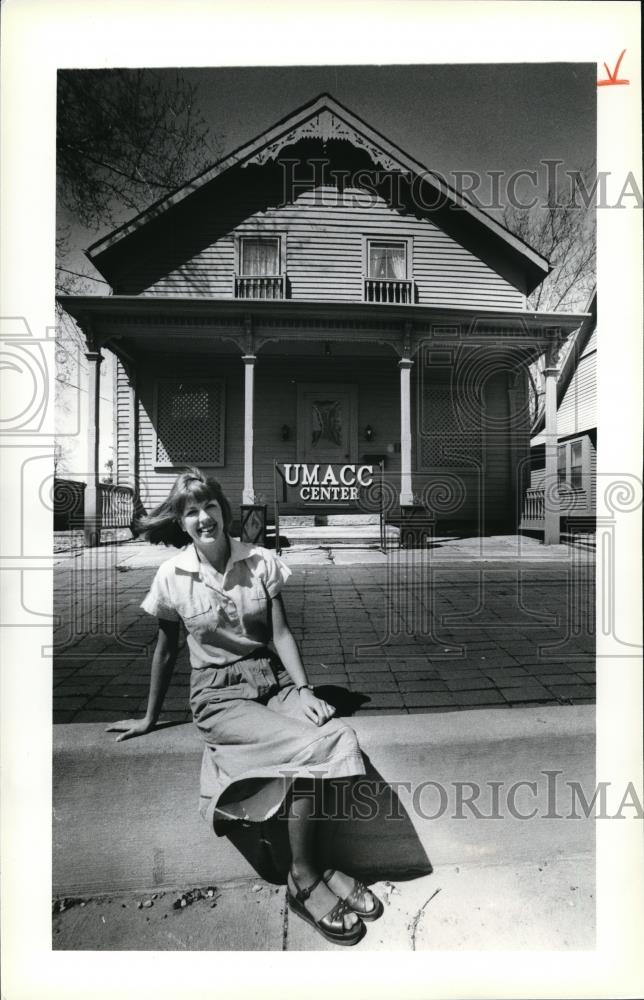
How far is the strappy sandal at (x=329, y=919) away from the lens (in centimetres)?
130

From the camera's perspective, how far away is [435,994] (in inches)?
55.9

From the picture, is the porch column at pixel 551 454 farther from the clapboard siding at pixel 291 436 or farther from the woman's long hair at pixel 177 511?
the woman's long hair at pixel 177 511

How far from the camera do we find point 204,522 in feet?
4.66

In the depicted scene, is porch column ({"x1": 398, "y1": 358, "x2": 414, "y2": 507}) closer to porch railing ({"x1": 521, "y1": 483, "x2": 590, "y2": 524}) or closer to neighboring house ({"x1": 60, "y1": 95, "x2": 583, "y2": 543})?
neighboring house ({"x1": 60, "y1": 95, "x2": 583, "y2": 543})

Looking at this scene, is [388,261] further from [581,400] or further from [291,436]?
[581,400]

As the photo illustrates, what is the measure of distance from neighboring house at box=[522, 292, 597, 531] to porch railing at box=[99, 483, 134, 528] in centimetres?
132

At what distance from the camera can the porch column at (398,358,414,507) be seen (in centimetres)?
162

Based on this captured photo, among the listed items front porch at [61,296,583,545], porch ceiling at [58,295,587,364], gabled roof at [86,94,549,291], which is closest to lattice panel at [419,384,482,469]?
front porch at [61,296,583,545]

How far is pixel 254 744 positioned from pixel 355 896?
1.73ft

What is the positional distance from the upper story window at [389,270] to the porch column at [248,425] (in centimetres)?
54

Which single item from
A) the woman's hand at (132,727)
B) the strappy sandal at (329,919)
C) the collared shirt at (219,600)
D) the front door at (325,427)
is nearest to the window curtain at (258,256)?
the front door at (325,427)

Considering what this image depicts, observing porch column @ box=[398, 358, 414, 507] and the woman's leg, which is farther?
porch column @ box=[398, 358, 414, 507]

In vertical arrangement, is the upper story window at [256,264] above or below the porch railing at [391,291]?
above

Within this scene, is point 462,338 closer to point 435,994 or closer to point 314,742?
point 314,742
